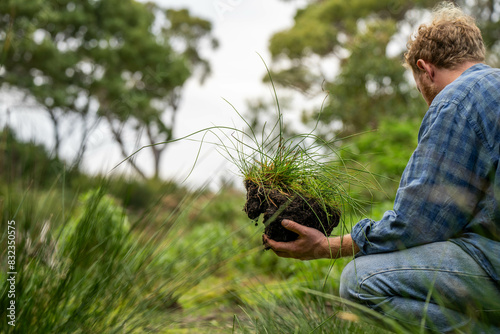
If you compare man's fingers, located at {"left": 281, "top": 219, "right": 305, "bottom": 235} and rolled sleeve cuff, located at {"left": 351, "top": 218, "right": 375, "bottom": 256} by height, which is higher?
man's fingers, located at {"left": 281, "top": 219, "right": 305, "bottom": 235}

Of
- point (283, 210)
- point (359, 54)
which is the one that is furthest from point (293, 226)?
point (359, 54)

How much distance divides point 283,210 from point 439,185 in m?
0.55

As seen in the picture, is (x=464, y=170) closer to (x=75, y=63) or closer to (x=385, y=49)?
(x=385, y=49)

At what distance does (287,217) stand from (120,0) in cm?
1820

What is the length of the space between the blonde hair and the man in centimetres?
11

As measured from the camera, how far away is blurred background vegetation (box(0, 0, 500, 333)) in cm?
163

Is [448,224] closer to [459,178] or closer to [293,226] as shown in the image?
[459,178]

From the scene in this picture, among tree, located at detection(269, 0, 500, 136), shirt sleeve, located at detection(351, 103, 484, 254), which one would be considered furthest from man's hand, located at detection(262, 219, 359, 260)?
tree, located at detection(269, 0, 500, 136)

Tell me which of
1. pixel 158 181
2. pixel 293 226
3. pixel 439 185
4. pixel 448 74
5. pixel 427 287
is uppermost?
pixel 448 74

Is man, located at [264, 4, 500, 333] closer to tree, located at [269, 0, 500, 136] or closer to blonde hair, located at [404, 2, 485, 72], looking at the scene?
blonde hair, located at [404, 2, 485, 72]

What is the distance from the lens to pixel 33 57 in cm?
1495

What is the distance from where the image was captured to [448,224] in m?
1.46

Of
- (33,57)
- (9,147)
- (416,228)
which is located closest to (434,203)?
(416,228)

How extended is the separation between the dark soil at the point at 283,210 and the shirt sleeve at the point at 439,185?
0.87 feet
